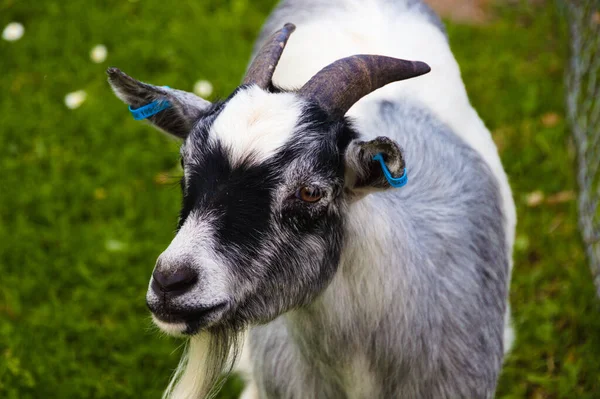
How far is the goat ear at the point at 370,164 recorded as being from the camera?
205cm

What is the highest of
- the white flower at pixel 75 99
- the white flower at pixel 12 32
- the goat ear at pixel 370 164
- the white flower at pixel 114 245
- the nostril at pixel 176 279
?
the goat ear at pixel 370 164

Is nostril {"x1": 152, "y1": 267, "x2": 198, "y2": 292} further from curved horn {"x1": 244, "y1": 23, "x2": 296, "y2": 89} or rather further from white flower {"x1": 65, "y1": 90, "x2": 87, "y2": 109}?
white flower {"x1": 65, "y1": 90, "x2": 87, "y2": 109}

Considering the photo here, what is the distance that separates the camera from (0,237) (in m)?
4.21

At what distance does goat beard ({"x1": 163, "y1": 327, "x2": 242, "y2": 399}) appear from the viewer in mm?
2230

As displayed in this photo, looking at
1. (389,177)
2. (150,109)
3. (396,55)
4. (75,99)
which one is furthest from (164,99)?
(75,99)

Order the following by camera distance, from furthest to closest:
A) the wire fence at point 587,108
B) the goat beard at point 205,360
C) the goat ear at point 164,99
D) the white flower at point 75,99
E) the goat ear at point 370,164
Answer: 1. the white flower at point 75,99
2. the wire fence at point 587,108
3. the goat ear at point 164,99
4. the goat beard at point 205,360
5. the goat ear at point 370,164

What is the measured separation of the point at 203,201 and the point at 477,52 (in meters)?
3.79

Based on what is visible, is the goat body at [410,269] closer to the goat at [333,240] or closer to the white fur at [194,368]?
the goat at [333,240]

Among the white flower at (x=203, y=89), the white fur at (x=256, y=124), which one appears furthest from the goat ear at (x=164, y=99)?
the white flower at (x=203, y=89)

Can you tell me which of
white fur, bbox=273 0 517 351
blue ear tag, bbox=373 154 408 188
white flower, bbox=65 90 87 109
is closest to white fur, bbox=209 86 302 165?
blue ear tag, bbox=373 154 408 188

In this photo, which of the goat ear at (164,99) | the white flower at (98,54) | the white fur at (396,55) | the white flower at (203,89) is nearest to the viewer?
the goat ear at (164,99)

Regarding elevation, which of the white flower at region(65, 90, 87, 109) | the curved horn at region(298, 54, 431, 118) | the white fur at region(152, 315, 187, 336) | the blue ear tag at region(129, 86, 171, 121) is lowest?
the white flower at region(65, 90, 87, 109)

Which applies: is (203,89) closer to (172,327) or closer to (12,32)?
(12,32)

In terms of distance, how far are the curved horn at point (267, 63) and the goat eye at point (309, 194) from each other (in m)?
0.41
